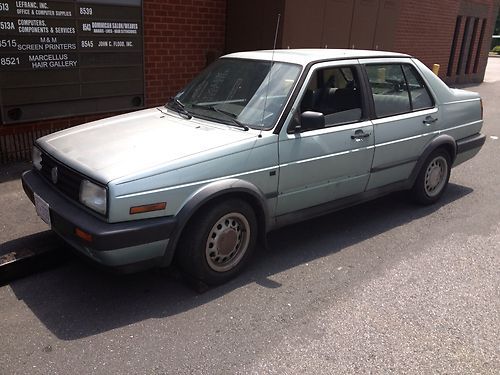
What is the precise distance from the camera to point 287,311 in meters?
3.46

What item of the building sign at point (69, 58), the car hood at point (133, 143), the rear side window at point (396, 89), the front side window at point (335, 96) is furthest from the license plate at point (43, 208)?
the rear side window at point (396, 89)

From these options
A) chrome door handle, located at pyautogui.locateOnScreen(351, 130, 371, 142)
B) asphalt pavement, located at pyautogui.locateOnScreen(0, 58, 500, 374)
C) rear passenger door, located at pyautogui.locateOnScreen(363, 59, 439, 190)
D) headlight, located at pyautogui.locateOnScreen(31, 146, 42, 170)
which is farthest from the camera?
rear passenger door, located at pyautogui.locateOnScreen(363, 59, 439, 190)

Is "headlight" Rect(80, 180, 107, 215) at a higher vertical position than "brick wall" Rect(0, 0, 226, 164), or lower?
lower

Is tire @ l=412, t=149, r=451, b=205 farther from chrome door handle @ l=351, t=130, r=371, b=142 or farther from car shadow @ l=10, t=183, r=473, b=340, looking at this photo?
chrome door handle @ l=351, t=130, r=371, b=142

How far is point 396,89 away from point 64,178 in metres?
3.28

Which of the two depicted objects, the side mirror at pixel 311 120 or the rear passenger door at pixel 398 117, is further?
the rear passenger door at pixel 398 117

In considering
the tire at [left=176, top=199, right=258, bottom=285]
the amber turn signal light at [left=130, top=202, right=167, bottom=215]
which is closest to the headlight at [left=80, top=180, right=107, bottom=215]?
the amber turn signal light at [left=130, top=202, right=167, bottom=215]

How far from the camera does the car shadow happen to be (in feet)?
10.9

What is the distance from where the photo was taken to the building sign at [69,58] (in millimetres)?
5828

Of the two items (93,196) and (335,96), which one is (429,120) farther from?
Answer: (93,196)

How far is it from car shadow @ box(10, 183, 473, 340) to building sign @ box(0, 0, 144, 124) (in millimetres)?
2930

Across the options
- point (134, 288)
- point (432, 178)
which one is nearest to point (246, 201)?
point (134, 288)

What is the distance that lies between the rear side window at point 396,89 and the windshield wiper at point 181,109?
1732mm

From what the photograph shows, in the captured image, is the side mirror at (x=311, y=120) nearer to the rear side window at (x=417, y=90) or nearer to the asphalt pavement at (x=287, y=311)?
the asphalt pavement at (x=287, y=311)
